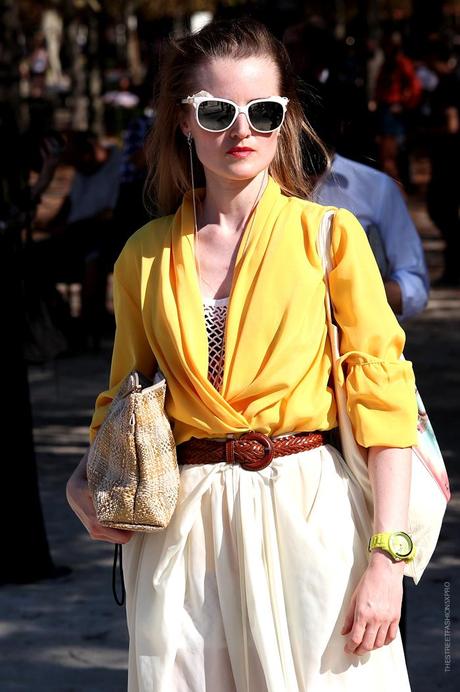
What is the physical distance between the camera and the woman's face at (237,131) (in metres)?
2.62

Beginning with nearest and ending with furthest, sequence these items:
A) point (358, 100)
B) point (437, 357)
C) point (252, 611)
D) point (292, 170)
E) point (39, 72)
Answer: point (252, 611), point (292, 170), point (358, 100), point (437, 357), point (39, 72)

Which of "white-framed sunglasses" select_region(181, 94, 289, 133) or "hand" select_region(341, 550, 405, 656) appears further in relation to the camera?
"white-framed sunglasses" select_region(181, 94, 289, 133)

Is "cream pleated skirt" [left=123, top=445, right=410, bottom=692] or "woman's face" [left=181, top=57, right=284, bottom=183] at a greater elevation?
"woman's face" [left=181, top=57, right=284, bottom=183]

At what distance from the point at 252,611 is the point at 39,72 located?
4078cm

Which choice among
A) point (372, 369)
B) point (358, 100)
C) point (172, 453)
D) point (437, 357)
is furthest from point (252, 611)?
point (437, 357)

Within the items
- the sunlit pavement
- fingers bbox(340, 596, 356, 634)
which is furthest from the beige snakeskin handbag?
the sunlit pavement

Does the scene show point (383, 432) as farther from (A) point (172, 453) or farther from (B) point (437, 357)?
(B) point (437, 357)

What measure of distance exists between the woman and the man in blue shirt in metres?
1.32

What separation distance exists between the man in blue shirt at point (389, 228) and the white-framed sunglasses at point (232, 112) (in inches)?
51.8

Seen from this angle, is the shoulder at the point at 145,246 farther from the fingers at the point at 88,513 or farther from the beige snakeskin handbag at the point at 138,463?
the fingers at the point at 88,513

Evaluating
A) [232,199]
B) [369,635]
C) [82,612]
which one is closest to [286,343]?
[232,199]

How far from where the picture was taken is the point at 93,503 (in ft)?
8.75

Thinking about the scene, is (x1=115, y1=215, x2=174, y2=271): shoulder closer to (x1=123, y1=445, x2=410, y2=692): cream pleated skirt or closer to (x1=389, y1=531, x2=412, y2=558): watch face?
(x1=123, y1=445, x2=410, y2=692): cream pleated skirt

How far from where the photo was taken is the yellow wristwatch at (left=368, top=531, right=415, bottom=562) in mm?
2496
